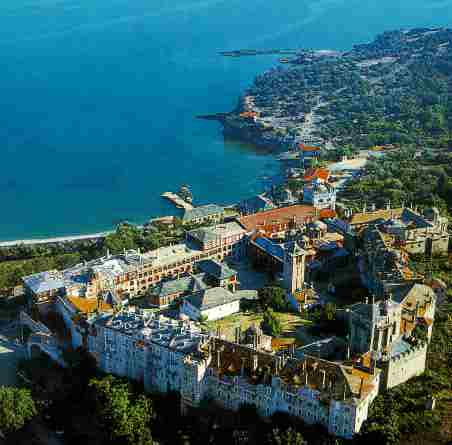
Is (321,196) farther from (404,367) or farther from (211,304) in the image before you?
(404,367)

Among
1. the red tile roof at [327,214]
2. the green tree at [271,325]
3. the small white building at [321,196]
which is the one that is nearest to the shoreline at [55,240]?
the small white building at [321,196]

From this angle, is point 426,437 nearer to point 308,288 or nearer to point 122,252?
point 308,288

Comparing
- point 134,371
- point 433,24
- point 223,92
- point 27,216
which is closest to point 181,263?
point 134,371

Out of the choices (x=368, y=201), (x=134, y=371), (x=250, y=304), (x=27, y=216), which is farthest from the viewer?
(x=27, y=216)

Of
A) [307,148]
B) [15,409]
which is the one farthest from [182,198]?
[15,409]

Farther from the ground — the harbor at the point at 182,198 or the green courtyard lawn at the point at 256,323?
the green courtyard lawn at the point at 256,323

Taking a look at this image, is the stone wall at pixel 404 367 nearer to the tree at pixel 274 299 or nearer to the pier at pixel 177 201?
the tree at pixel 274 299
